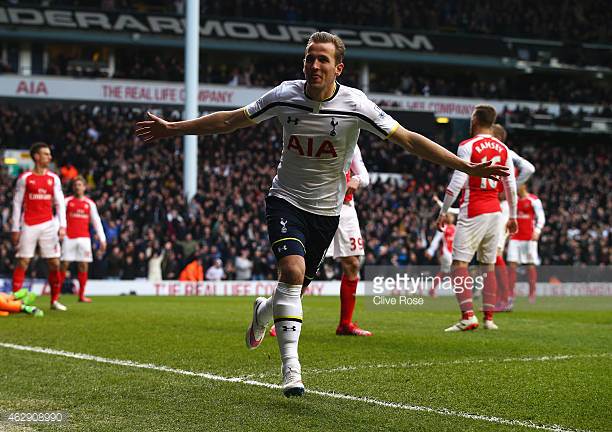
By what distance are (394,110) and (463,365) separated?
115 feet

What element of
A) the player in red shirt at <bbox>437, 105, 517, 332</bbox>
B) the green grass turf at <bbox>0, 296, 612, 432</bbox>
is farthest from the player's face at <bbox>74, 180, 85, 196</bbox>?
the player in red shirt at <bbox>437, 105, 517, 332</bbox>

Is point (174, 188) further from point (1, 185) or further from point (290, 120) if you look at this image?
point (290, 120)

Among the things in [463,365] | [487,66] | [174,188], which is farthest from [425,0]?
[463,365]

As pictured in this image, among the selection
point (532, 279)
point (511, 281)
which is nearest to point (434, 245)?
point (532, 279)

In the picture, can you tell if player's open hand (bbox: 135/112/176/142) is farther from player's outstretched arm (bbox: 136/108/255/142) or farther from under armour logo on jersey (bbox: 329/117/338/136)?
under armour logo on jersey (bbox: 329/117/338/136)

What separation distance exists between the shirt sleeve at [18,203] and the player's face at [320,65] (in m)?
8.52

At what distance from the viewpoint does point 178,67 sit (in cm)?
4094

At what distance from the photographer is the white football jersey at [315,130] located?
6348 mm

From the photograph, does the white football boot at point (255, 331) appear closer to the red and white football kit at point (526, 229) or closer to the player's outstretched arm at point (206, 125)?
the player's outstretched arm at point (206, 125)

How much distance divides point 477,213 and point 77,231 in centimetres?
930

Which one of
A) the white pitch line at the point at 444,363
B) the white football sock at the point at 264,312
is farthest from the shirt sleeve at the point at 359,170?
the white football sock at the point at 264,312

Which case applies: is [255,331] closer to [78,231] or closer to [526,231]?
[78,231]

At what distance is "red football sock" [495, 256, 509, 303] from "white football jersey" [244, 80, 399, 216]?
31.0 ft

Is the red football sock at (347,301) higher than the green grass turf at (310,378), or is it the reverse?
the red football sock at (347,301)
